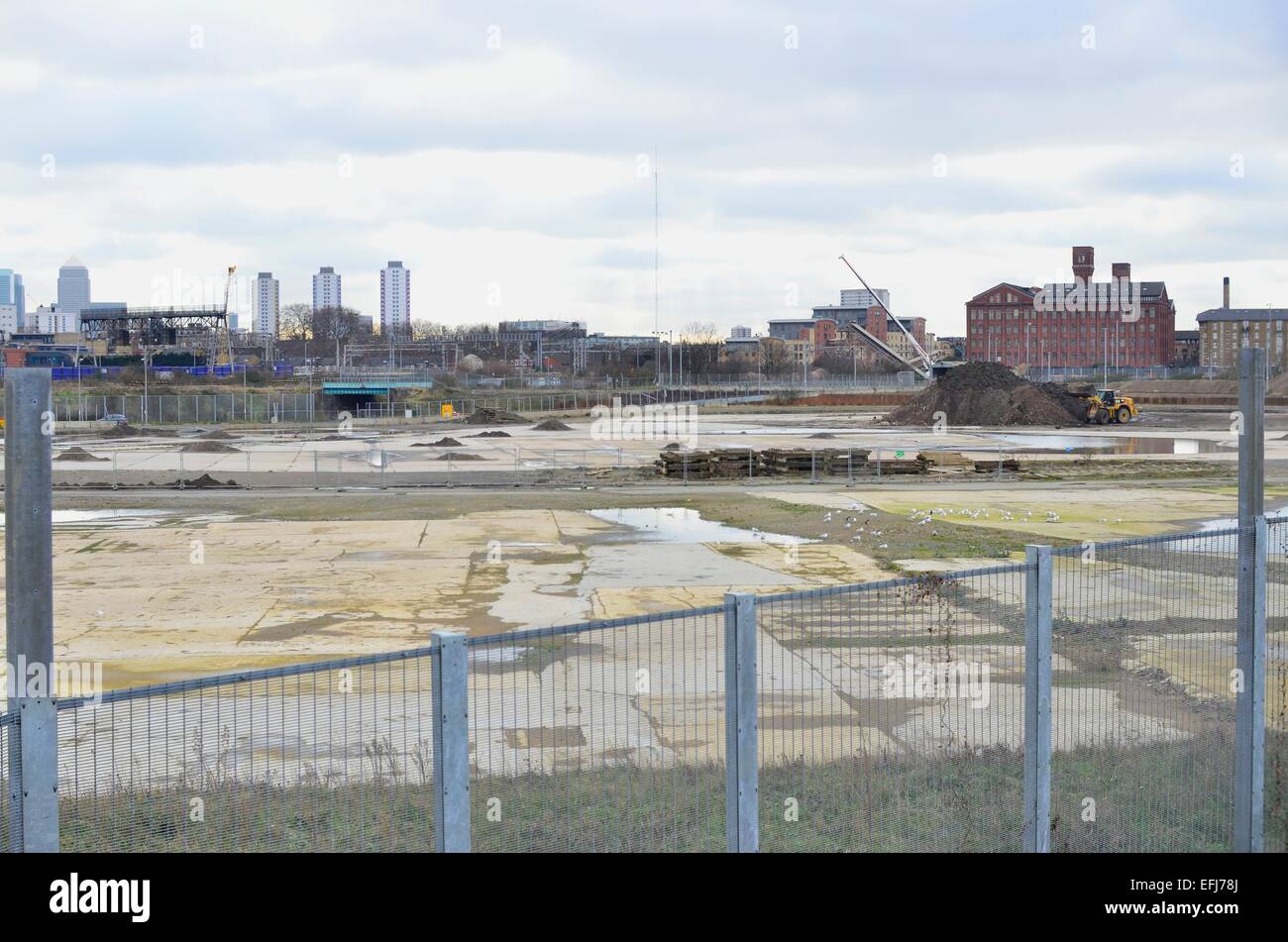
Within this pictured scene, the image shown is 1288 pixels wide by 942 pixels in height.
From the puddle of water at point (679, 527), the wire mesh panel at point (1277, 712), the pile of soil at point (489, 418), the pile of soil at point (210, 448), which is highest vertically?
the pile of soil at point (489, 418)

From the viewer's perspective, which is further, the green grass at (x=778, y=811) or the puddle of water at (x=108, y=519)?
the puddle of water at (x=108, y=519)

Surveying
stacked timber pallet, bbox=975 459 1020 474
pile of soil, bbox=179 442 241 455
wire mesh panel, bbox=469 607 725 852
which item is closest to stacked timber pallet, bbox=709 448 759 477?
stacked timber pallet, bbox=975 459 1020 474

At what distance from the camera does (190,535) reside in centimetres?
3634

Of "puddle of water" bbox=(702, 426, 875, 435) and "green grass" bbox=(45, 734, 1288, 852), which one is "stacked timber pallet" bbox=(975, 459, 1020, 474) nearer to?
"puddle of water" bbox=(702, 426, 875, 435)

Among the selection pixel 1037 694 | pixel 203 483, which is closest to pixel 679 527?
pixel 203 483

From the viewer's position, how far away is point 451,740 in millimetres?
6824

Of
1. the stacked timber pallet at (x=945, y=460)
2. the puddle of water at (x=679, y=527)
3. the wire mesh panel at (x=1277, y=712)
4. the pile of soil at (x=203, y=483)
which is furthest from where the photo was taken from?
the stacked timber pallet at (x=945, y=460)

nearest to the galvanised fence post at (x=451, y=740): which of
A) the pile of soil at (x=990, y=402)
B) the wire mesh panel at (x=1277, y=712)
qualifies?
the wire mesh panel at (x=1277, y=712)

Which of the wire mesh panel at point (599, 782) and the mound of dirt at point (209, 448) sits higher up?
the mound of dirt at point (209, 448)

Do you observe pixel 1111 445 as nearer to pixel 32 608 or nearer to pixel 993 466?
pixel 993 466

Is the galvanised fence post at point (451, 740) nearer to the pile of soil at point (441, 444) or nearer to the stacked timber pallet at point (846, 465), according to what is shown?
the stacked timber pallet at point (846, 465)

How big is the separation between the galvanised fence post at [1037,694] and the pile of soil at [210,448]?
6792 cm

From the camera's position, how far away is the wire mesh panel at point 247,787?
8242 mm

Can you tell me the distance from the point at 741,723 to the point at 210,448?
231 ft
